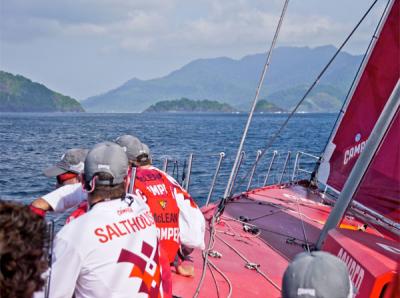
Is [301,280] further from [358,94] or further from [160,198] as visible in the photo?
[358,94]

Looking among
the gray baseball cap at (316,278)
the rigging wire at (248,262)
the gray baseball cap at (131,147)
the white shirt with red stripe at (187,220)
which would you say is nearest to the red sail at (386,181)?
the rigging wire at (248,262)

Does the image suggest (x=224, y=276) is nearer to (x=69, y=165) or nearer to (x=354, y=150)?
(x=69, y=165)

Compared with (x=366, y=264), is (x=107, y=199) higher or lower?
higher

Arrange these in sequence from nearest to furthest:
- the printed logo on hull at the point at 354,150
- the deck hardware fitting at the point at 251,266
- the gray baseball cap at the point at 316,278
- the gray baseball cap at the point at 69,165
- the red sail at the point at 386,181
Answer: the gray baseball cap at the point at 316,278 < the gray baseball cap at the point at 69,165 < the deck hardware fitting at the point at 251,266 < the red sail at the point at 386,181 < the printed logo on hull at the point at 354,150

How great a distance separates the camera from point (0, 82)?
7589 inches

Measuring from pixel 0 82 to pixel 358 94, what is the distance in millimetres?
203734

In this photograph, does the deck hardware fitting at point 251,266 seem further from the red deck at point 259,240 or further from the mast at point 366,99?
the mast at point 366,99

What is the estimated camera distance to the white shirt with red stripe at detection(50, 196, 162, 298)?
244cm

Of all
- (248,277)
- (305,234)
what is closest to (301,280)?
(248,277)

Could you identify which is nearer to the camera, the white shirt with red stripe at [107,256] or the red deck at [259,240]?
the white shirt with red stripe at [107,256]

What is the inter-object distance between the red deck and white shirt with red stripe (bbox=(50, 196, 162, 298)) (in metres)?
1.52

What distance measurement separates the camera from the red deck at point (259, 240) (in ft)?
14.8

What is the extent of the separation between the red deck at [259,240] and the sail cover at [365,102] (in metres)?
0.80

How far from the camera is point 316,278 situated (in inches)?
68.8
